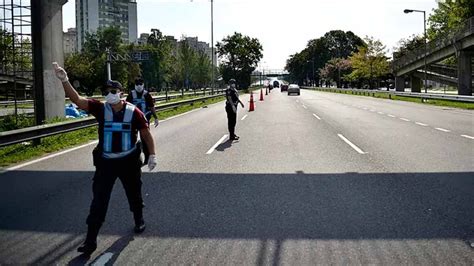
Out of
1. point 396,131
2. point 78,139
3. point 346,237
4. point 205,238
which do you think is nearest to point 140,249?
point 205,238

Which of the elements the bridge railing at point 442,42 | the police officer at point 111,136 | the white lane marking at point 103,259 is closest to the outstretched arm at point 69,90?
the police officer at point 111,136

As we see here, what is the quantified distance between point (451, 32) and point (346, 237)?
4051 centimetres

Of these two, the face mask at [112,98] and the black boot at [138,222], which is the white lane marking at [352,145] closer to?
the black boot at [138,222]

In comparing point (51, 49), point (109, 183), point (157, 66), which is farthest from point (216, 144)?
point (157, 66)

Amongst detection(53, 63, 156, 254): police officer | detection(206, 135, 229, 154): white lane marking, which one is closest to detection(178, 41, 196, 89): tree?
detection(206, 135, 229, 154): white lane marking

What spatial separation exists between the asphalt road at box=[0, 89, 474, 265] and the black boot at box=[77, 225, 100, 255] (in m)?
0.07

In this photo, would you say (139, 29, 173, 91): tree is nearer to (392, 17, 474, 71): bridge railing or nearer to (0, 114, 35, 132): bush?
(392, 17, 474, 71): bridge railing

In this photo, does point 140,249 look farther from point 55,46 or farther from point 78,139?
point 55,46

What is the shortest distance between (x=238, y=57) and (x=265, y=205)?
310 feet

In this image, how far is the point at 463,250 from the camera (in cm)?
436

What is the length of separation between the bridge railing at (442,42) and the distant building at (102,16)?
11962 cm

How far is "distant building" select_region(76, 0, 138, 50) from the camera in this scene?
160 metres

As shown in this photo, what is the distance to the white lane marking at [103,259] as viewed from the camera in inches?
162

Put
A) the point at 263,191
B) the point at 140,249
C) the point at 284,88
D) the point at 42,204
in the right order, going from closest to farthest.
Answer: the point at 140,249 → the point at 42,204 → the point at 263,191 → the point at 284,88
